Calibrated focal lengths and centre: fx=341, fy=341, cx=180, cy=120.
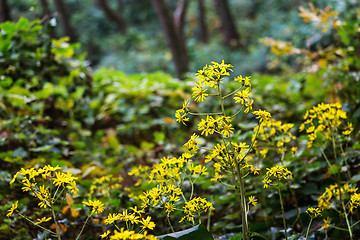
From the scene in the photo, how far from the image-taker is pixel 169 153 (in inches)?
101

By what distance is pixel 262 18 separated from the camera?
1416 cm

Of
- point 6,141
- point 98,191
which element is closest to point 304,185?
point 98,191

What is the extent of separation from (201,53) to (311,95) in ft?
27.9

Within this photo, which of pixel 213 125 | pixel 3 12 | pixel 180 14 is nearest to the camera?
pixel 213 125

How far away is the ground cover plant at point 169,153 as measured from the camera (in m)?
1.19

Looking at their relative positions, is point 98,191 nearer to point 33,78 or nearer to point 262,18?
point 33,78

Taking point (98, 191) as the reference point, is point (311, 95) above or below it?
below

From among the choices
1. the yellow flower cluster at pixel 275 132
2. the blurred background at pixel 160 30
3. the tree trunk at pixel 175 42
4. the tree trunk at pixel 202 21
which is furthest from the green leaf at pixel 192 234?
the tree trunk at pixel 202 21

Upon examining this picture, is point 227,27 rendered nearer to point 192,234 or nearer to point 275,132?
point 275,132

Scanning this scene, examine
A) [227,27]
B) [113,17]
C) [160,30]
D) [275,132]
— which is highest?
[113,17]

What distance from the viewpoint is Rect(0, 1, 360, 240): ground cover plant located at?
119 cm

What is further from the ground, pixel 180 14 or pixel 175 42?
pixel 180 14

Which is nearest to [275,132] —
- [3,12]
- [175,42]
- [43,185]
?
[43,185]

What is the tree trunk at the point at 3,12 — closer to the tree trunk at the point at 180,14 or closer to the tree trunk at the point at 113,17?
the tree trunk at the point at 180,14
